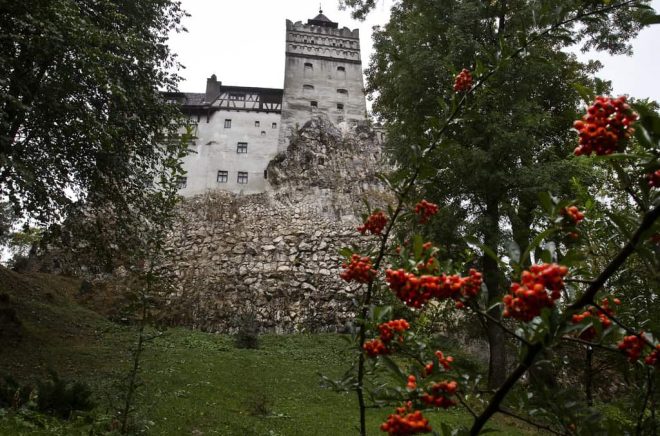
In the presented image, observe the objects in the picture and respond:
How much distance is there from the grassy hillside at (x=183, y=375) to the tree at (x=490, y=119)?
433 centimetres

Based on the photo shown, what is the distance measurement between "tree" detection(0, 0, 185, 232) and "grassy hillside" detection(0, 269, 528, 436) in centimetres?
387

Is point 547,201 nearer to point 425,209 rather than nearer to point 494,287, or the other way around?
point 425,209

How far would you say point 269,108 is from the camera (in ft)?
128

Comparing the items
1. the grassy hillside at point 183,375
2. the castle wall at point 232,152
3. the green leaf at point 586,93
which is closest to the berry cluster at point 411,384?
the green leaf at point 586,93

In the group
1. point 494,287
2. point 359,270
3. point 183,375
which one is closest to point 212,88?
point 183,375

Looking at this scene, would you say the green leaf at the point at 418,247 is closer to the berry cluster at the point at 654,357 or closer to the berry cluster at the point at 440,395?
the berry cluster at the point at 440,395

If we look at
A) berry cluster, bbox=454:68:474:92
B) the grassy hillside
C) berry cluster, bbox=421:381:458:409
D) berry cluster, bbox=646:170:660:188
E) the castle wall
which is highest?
the castle wall

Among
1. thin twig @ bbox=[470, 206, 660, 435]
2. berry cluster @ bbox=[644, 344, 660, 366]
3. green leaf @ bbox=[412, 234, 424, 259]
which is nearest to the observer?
thin twig @ bbox=[470, 206, 660, 435]

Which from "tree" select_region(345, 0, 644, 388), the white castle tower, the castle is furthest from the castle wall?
"tree" select_region(345, 0, 644, 388)

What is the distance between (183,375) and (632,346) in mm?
12249

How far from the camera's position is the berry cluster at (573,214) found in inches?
86.8

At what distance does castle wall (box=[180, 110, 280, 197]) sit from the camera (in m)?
33.9

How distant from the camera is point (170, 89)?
44.6 feet

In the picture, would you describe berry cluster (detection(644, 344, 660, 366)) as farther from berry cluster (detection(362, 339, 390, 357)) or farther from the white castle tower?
the white castle tower
